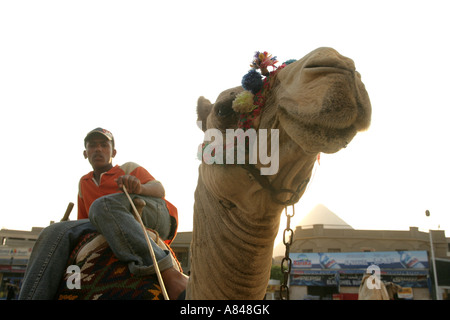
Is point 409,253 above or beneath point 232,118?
above

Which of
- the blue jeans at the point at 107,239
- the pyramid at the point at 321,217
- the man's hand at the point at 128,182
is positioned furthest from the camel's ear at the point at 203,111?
the pyramid at the point at 321,217

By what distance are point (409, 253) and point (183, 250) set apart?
20682 mm

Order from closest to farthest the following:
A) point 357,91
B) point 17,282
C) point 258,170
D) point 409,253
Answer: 1. point 357,91
2. point 258,170
3. point 409,253
4. point 17,282

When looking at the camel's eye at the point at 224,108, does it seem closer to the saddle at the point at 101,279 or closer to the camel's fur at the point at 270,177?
the camel's fur at the point at 270,177

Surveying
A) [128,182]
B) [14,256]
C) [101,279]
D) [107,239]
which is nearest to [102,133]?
[128,182]

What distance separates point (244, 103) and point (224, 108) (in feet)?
0.65

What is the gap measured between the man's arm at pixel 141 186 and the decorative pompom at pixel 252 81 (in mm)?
1316

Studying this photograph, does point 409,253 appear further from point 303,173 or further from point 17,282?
point 17,282

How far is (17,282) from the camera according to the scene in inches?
1417

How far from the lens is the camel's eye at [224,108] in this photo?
6.77 feet

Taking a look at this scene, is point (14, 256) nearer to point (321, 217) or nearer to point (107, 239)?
point (107, 239)

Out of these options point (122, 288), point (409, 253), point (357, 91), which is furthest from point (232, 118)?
point (409, 253)

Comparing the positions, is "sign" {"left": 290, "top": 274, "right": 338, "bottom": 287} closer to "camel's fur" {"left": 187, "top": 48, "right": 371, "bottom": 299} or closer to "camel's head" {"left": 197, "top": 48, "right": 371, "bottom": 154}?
"camel's fur" {"left": 187, "top": 48, "right": 371, "bottom": 299}

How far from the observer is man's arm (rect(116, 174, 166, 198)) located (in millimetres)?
2891
